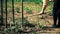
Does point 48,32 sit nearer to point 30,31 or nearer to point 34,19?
point 30,31

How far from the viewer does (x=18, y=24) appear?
6355 mm

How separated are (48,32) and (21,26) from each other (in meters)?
0.77

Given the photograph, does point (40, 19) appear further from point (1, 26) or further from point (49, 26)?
point (1, 26)

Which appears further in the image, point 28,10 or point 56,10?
point 28,10

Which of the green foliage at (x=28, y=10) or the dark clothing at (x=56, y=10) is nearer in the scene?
the dark clothing at (x=56, y=10)

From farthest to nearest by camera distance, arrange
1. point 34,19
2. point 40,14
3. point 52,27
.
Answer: point 40,14, point 34,19, point 52,27

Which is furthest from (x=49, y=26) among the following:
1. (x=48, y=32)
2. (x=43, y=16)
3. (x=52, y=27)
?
(x=43, y=16)

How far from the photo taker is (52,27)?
6555 mm

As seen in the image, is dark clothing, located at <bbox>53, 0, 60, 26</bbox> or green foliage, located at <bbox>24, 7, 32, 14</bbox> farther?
green foliage, located at <bbox>24, 7, 32, 14</bbox>

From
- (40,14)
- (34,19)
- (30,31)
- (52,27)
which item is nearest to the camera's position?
(30,31)

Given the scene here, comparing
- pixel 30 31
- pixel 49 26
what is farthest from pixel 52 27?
pixel 30 31

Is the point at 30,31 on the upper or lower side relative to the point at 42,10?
lower

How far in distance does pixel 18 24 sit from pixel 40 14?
67.4 inches

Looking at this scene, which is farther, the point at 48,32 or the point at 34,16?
the point at 34,16
